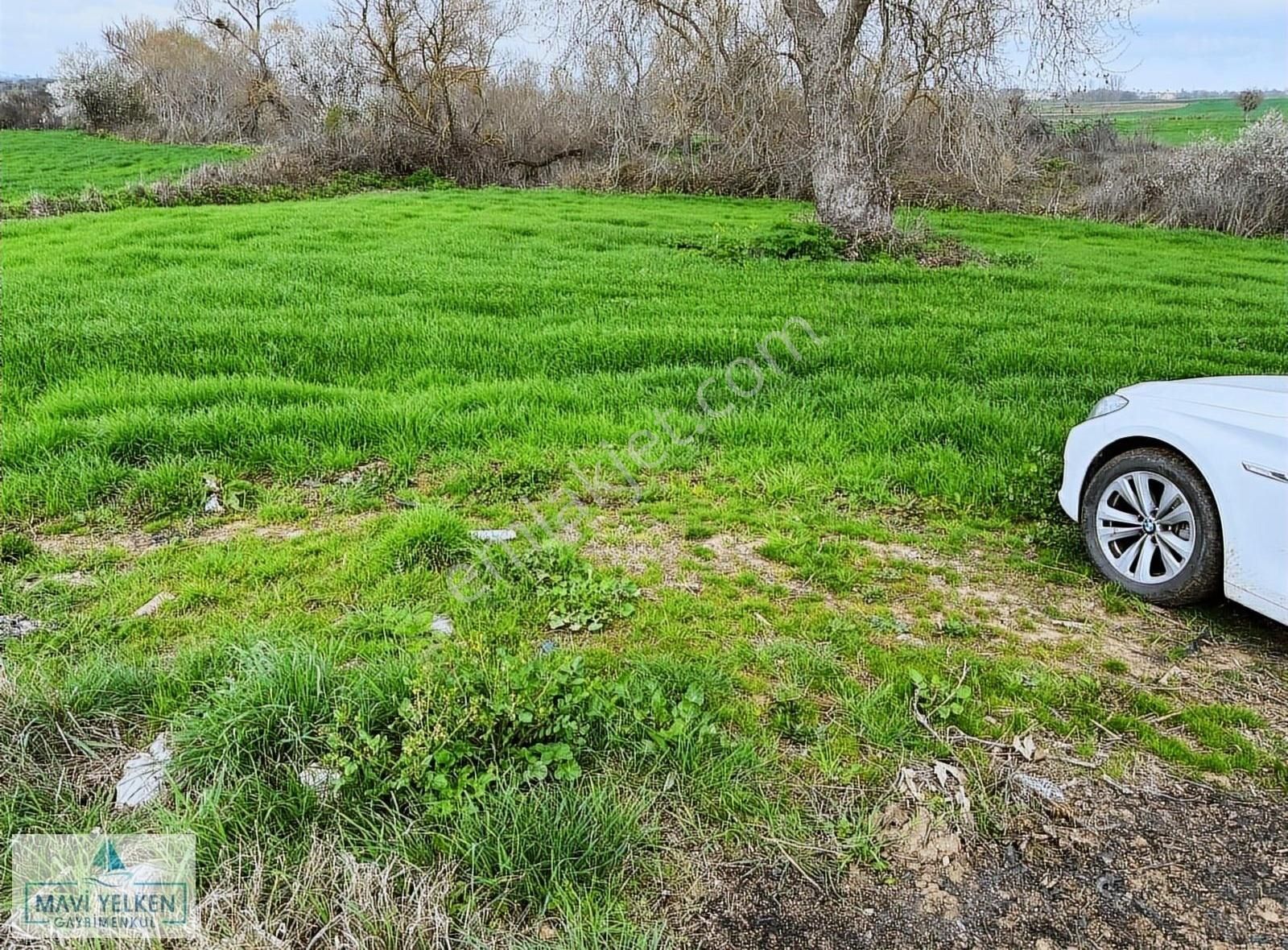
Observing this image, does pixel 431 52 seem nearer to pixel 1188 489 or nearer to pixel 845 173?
pixel 845 173

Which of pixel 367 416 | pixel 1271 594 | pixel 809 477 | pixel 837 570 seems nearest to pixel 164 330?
pixel 367 416

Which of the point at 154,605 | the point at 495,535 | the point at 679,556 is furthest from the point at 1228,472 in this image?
the point at 154,605

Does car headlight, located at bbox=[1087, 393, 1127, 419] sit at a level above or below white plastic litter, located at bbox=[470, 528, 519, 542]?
above

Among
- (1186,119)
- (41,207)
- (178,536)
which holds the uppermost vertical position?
(1186,119)

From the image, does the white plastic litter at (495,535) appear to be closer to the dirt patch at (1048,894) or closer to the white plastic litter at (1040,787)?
the dirt patch at (1048,894)

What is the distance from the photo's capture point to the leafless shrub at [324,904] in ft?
6.30

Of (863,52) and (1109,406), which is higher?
(863,52)

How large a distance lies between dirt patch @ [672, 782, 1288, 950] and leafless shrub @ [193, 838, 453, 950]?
0.67 metres

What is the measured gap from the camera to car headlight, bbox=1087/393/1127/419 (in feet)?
13.1

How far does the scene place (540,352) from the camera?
7.00 m

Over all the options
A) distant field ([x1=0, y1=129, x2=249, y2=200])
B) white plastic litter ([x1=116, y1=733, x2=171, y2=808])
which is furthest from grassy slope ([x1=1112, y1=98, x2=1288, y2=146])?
distant field ([x1=0, y1=129, x2=249, y2=200])

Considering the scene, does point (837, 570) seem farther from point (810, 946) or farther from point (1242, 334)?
point (1242, 334)

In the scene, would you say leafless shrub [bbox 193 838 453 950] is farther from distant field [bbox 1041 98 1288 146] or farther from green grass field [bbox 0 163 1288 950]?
distant field [bbox 1041 98 1288 146]

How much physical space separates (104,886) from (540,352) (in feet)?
17.9
